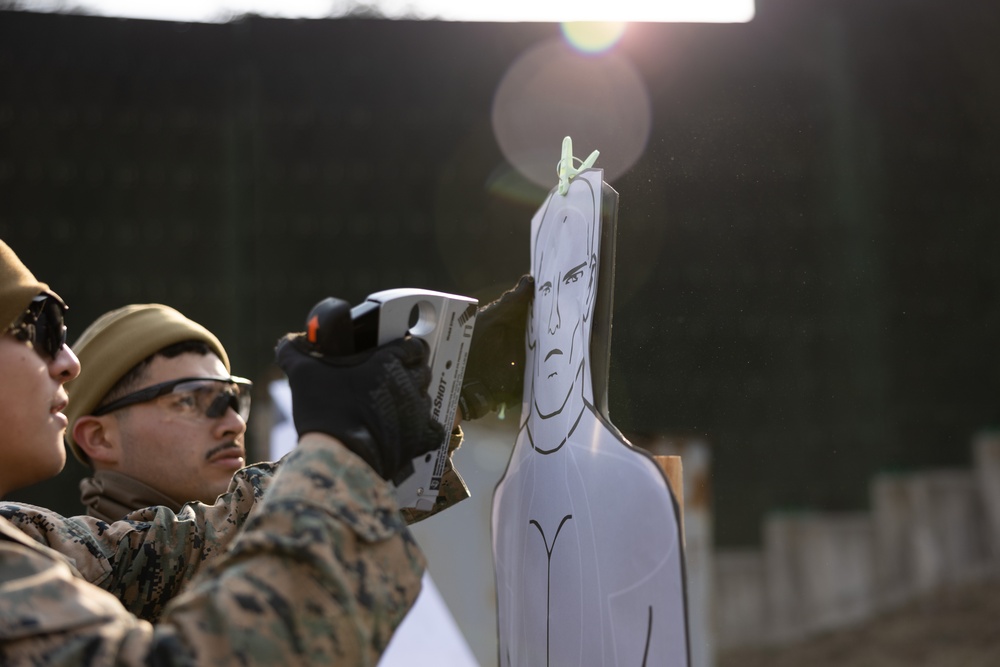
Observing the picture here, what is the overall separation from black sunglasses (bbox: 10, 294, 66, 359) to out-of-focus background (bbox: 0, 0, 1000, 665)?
667 millimetres

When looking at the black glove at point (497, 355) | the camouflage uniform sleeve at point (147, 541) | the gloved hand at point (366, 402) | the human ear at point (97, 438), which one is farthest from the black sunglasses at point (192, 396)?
the gloved hand at point (366, 402)

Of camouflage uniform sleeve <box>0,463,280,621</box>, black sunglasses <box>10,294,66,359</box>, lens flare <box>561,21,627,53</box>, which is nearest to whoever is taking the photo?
black sunglasses <box>10,294,66,359</box>

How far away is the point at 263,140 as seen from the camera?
4.37 meters

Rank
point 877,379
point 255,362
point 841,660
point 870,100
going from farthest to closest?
point 841,660 < point 255,362 < point 877,379 < point 870,100

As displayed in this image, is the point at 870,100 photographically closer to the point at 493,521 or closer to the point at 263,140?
the point at 493,521

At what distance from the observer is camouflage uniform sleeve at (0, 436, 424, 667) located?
0.81 metres

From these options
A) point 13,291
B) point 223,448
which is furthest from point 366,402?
point 223,448

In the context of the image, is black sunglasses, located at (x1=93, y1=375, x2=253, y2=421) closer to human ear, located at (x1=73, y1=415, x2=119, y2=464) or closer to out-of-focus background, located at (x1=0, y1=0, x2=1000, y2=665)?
human ear, located at (x1=73, y1=415, x2=119, y2=464)

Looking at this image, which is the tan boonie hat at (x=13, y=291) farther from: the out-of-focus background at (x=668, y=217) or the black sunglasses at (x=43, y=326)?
the out-of-focus background at (x=668, y=217)

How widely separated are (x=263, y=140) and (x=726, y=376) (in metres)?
3.62

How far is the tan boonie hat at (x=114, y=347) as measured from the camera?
1.83 meters

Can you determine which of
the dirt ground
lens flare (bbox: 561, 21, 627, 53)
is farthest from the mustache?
the dirt ground

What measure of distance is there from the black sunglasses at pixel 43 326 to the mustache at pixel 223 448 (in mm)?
711

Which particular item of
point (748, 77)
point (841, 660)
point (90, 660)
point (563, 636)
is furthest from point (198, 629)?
point (841, 660)
